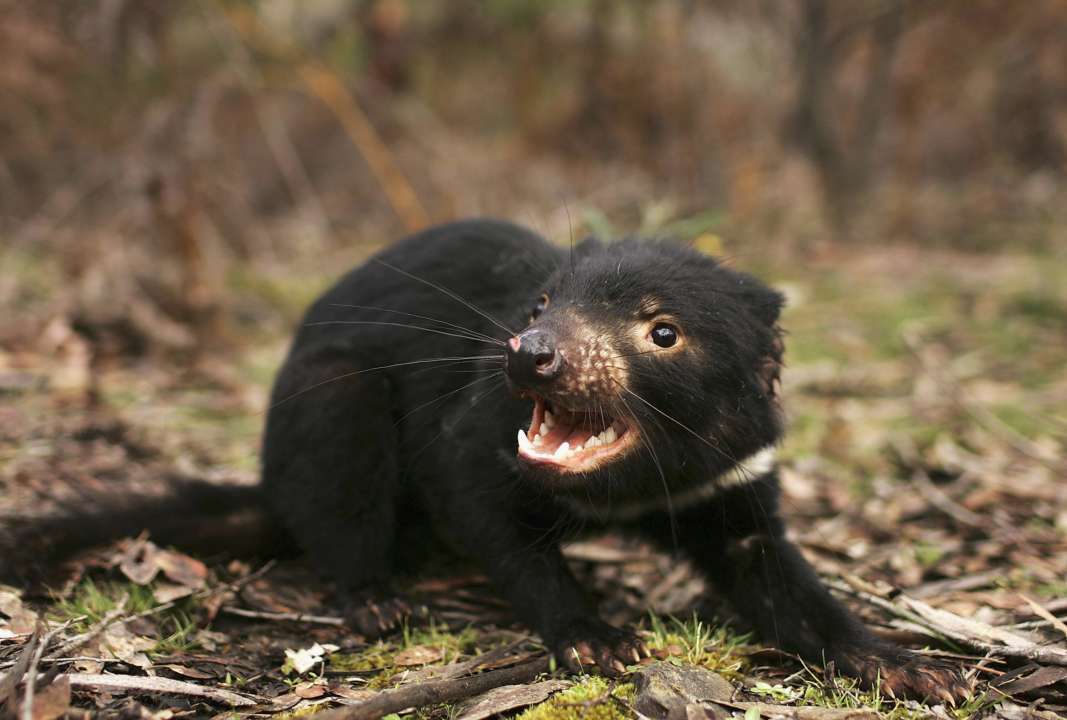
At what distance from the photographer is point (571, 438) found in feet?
8.57

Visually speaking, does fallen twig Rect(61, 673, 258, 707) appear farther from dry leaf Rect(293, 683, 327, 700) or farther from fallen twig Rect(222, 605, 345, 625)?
fallen twig Rect(222, 605, 345, 625)

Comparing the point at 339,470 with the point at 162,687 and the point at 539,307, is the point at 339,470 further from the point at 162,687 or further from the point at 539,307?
the point at 162,687

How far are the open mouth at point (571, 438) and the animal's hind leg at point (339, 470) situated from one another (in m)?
0.76

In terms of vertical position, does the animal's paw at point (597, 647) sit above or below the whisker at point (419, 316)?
below

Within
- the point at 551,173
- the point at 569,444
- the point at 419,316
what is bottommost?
the point at 569,444

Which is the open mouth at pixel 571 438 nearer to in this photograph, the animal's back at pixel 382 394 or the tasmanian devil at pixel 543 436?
the tasmanian devil at pixel 543 436

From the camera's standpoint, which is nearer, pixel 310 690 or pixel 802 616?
pixel 310 690

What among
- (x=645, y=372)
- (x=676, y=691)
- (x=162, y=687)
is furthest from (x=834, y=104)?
(x=162, y=687)

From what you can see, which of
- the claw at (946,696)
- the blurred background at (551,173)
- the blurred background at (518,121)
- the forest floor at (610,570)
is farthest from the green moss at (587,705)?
the blurred background at (518,121)

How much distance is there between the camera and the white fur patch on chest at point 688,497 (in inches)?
111

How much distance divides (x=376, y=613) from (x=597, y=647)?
0.81 meters

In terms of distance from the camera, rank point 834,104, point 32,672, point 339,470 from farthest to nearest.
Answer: point 834,104, point 339,470, point 32,672

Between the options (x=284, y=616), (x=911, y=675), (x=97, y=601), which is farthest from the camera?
(x=284, y=616)

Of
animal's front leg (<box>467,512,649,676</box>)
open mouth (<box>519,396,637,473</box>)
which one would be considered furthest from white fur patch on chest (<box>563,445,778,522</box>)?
open mouth (<box>519,396,637,473</box>)
